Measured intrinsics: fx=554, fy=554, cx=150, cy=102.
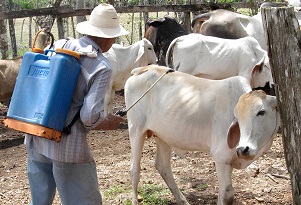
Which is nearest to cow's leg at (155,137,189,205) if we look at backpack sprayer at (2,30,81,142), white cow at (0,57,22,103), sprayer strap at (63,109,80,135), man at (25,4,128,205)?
man at (25,4,128,205)

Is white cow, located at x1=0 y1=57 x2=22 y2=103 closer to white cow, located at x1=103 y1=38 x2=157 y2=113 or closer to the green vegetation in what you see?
white cow, located at x1=103 y1=38 x2=157 y2=113

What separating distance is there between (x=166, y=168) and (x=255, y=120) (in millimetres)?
1560

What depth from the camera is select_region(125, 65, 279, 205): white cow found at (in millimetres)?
4379

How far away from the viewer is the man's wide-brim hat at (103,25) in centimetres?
386

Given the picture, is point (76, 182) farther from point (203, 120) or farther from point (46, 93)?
point (203, 120)

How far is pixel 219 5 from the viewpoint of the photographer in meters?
11.7

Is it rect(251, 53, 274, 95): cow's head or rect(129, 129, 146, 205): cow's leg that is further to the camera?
rect(251, 53, 274, 95): cow's head

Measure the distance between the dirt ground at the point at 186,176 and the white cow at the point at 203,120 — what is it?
60 cm

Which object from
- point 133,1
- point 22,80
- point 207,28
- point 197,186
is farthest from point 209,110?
point 133,1

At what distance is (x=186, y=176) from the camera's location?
6414 millimetres

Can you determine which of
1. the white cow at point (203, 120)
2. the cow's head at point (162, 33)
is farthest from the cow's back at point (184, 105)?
the cow's head at point (162, 33)

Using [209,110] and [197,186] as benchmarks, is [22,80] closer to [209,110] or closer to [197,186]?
[209,110]

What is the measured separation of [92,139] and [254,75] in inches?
107

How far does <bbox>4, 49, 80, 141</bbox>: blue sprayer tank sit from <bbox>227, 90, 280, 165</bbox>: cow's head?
1.42m
